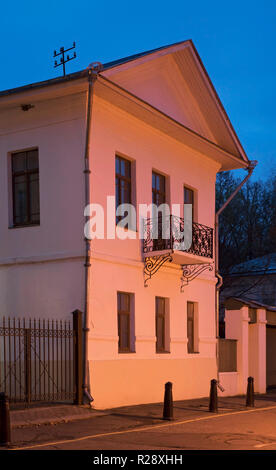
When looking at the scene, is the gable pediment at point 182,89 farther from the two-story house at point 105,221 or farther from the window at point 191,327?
the window at point 191,327

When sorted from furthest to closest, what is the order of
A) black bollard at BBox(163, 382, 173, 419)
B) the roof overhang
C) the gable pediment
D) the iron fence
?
the gable pediment → the roof overhang → the iron fence → black bollard at BBox(163, 382, 173, 419)

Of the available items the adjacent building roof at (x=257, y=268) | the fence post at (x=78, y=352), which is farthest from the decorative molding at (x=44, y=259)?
the adjacent building roof at (x=257, y=268)

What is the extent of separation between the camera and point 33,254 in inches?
652

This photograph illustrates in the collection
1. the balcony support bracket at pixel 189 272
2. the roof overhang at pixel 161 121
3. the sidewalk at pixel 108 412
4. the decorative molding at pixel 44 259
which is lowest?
the sidewalk at pixel 108 412

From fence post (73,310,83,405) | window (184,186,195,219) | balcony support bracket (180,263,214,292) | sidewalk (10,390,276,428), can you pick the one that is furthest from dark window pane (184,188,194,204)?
fence post (73,310,83,405)

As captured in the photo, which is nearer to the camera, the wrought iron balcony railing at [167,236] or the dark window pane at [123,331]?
the dark window pane at [123,331]

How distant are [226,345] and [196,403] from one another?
Answer: 440 cm

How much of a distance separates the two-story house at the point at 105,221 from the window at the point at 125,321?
3 centimetres

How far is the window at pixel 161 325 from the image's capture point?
62.8 feet

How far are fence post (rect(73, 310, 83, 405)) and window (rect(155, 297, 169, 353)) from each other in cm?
432

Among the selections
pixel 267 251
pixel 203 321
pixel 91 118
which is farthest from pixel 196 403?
pixel 267 251

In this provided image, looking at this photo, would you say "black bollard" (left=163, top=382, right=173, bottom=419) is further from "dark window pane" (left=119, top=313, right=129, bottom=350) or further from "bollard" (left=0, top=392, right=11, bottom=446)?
"bollard" (left=0, top=392, right=11, bottom=446)

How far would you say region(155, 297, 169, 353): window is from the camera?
19.2 metres
